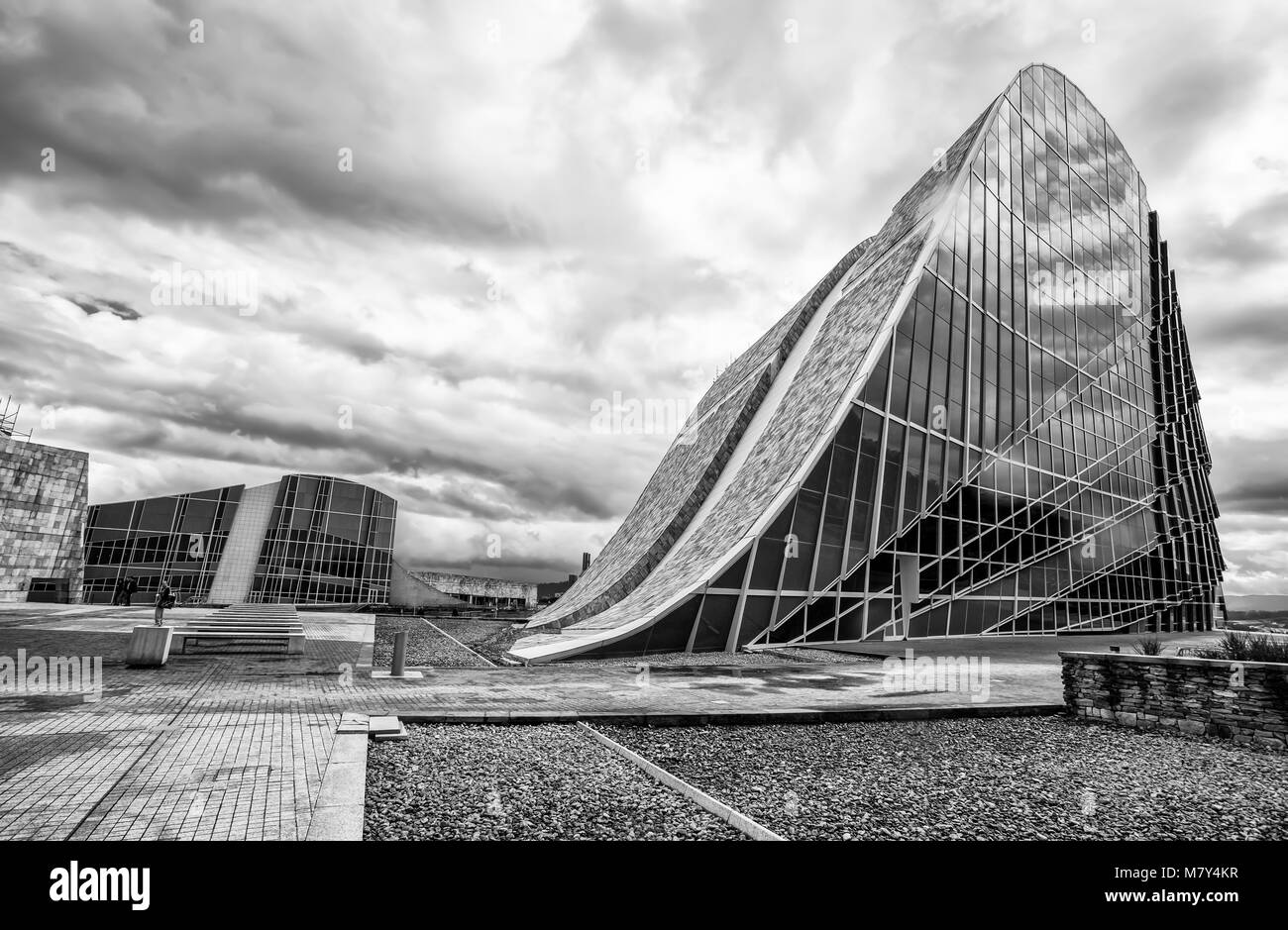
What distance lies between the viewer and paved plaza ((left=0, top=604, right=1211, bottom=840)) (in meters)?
4.52

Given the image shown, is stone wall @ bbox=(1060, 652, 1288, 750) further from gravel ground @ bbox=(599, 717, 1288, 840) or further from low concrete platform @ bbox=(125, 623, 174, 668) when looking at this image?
low concrete platform @ bbox=(125, 623, 174, 668)

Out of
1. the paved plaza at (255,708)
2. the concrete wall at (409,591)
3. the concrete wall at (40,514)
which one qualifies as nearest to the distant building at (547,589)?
the concrete wall at (409,591)

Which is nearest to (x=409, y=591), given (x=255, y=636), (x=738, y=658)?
(x=255, y=636)

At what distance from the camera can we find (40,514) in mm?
32406

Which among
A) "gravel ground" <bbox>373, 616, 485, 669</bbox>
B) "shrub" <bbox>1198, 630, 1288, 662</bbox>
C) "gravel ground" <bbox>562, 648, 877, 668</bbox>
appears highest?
"shrub" <bbox>1198, 630, 1288, 662</bbox>

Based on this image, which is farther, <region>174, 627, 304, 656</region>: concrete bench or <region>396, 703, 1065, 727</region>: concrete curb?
<region>174, 627, 304, 656</region>: concrete bench

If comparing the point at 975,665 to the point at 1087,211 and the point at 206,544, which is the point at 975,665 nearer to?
the point at 1087,211

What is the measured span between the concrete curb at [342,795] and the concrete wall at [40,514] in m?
37.8

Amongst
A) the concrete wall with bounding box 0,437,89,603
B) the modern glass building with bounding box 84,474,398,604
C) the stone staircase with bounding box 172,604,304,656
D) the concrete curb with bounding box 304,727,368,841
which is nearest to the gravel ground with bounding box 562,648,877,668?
the stone staircase with bounding box 172,604,304,656

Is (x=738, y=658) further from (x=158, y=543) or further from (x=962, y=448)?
(x=158, y=543)

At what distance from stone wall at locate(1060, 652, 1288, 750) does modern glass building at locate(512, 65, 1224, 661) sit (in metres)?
9.30

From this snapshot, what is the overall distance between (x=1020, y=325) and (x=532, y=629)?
2518 centimetres

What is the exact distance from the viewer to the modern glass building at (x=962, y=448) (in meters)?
20.5
